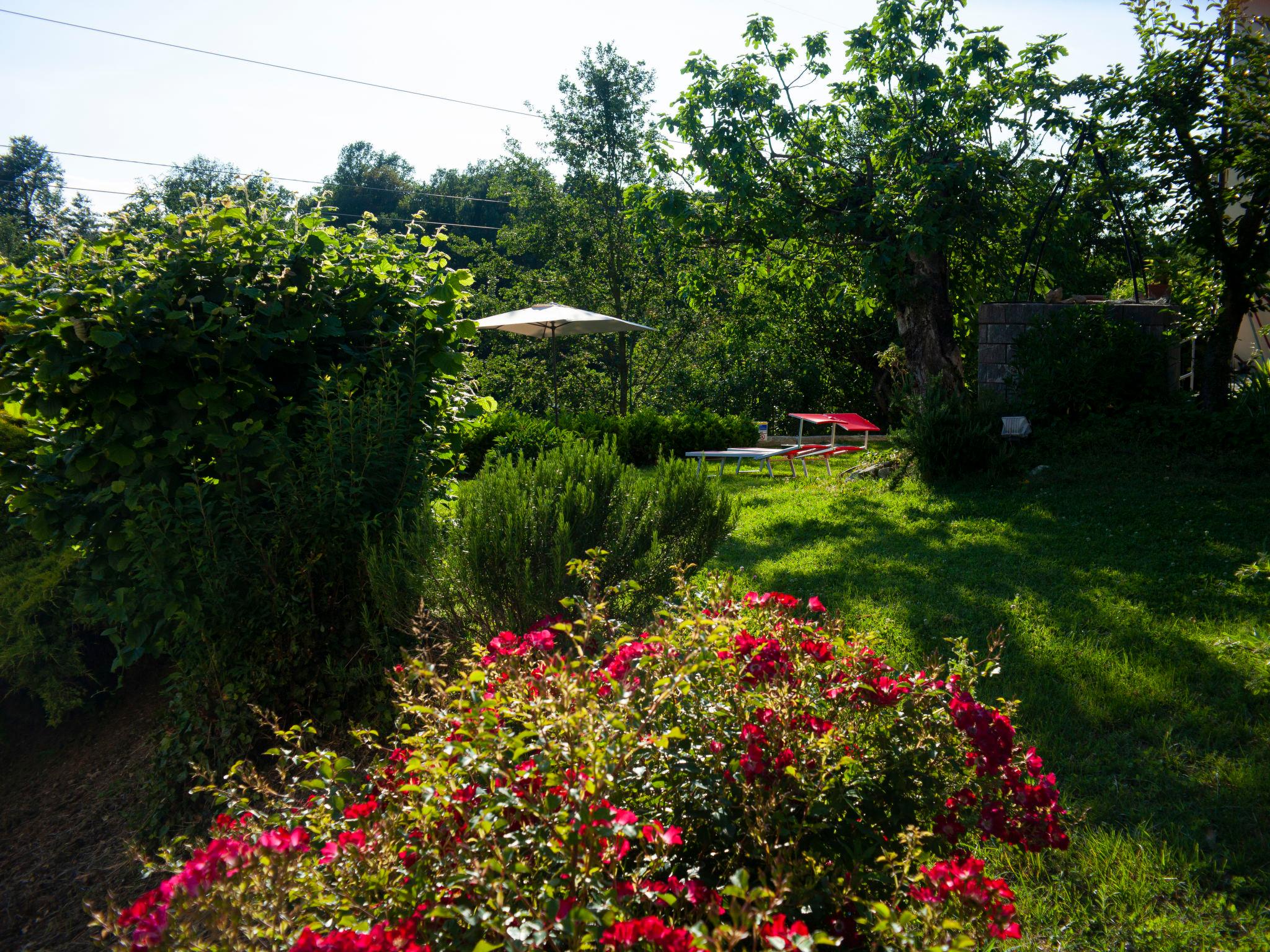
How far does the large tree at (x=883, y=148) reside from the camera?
10.3 meters

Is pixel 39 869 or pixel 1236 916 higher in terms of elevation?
pixel 1236 916

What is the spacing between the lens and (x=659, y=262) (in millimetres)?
23672

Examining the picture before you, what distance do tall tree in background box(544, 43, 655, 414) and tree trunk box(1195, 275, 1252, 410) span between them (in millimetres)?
13664

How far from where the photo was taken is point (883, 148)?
10.9m

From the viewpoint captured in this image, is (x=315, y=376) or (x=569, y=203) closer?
(x=315, y=376)

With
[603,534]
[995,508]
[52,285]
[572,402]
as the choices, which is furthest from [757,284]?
[52,285]

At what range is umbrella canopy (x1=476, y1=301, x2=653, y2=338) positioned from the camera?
13.8 metres

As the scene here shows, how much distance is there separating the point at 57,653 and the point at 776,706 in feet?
13.4

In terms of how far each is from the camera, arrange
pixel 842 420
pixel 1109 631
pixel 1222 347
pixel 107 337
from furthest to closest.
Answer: pixel 842 420
pixel 1222 347
pixel 1109 631
pixel 107 337

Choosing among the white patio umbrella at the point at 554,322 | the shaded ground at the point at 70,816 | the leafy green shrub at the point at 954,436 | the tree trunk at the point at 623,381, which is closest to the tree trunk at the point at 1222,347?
the leafy green shrub at the point at 954,436

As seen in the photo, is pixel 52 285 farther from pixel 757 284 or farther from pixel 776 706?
pixel 757 284

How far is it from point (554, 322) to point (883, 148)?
6.30m

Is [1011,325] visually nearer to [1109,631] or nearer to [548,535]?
[1109,631]

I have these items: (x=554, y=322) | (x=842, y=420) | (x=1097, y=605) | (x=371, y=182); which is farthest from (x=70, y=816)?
(x=371, y=182)
